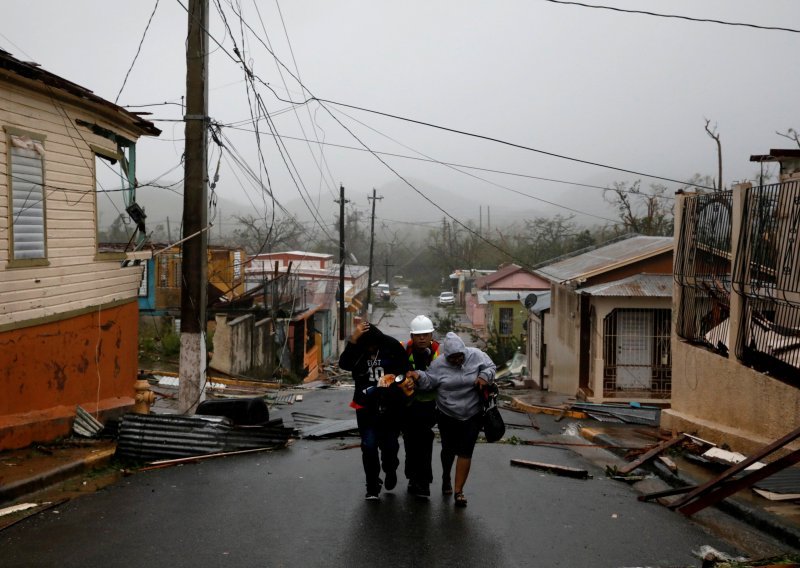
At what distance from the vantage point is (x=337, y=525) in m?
6.67

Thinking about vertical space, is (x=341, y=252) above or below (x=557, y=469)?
above

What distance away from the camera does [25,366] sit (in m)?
10.1

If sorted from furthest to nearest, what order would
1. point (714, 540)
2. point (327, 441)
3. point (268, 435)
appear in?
point (327, 441) < point (268, 435) < point (714, 540)

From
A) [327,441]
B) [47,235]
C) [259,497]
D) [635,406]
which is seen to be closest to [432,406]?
[259,497]

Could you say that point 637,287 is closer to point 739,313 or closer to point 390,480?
point 739,313

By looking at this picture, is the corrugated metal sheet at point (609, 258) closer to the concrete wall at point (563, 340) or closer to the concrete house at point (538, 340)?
the concrete wall at point (563, 340)

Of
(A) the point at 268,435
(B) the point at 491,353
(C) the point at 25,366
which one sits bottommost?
(B) the point at 491,353

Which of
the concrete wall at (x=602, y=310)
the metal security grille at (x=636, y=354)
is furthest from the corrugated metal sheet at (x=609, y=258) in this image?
the metal security grille at (x=636, y=354)

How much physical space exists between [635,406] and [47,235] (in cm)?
1429

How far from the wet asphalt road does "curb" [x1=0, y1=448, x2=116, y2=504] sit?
66 cm

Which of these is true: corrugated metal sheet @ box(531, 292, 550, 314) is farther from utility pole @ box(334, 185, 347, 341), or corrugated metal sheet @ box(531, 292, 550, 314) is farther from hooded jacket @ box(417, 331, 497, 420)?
hooded jacket @ box(417, 331, 497, 420)

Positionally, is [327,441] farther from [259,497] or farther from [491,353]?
[491,353]

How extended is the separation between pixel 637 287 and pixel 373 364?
569 inches

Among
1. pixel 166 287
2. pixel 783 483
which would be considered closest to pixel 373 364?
pixel 783 483
